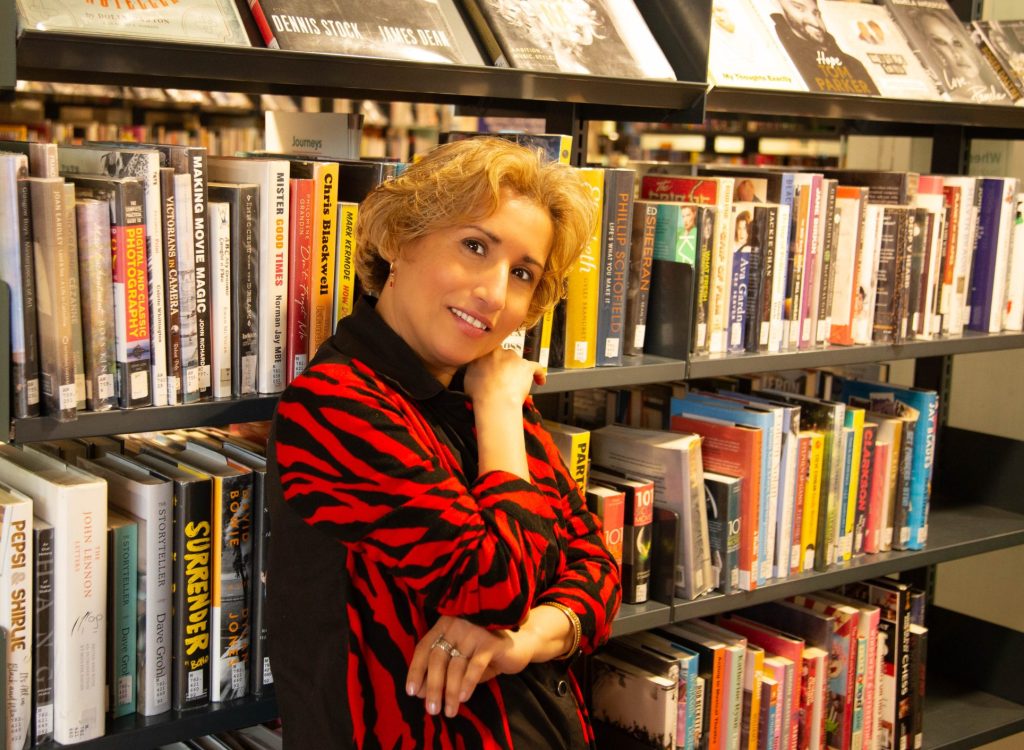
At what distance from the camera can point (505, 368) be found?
5.15 feet

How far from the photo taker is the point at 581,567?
1.58 metres

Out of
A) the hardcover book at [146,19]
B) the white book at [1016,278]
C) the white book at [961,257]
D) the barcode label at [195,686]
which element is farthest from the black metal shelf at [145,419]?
the white book at [1016,278]

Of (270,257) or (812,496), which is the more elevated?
(270,257)

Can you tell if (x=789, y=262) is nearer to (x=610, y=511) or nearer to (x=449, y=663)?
(x=610, y=511)

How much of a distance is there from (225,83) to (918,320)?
147cm

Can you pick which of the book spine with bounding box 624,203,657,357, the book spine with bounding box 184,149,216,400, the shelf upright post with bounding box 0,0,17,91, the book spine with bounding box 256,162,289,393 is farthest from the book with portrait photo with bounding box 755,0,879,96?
the shelf upright post with bounding box 0,0,17,91

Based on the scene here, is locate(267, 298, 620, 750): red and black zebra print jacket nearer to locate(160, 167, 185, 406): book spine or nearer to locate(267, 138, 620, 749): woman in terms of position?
locate(267, 138, 620, 749): woman

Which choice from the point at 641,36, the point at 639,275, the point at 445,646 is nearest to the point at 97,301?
the point at 445,646

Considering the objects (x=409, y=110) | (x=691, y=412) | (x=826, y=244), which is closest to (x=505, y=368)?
(x=691, y=412)

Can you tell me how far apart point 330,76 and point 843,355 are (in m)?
1.17

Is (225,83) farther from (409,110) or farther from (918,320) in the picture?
(409,110)

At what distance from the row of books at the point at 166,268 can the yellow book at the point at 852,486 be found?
1.20 metres

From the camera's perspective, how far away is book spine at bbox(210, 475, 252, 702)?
5.23ft

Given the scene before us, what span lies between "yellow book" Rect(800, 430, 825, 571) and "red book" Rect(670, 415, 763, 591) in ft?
0.51
